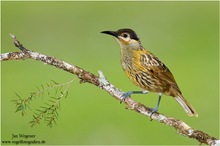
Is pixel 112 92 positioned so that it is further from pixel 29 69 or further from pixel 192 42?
pixel 192 42

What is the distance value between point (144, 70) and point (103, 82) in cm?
133

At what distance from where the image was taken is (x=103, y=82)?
25.5ft

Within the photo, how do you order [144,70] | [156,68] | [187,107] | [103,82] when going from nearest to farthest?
[103,82]
[187,107]
[144,70]
[156,68]

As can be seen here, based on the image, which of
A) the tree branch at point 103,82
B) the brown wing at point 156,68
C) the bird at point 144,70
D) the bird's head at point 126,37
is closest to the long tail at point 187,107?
the bird at point 144,70

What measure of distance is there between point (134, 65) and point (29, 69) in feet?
29.9

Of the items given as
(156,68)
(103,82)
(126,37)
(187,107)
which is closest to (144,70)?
(156,68)

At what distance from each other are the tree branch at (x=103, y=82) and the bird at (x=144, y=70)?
895mm

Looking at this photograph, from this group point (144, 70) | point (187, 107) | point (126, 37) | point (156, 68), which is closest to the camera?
point (126, 37)

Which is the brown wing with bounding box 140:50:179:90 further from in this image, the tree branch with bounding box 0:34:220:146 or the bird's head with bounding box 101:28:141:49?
the tree branch with bounding box 0:34:220:146

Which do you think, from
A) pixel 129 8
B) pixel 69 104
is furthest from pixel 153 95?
pixel 129 8

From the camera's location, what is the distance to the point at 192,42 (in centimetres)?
2128

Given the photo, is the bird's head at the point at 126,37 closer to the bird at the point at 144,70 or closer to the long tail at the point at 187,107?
the bird at the point at 144,70

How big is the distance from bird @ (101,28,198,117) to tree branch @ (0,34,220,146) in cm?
89

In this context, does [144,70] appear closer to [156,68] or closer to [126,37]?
[156,68]
